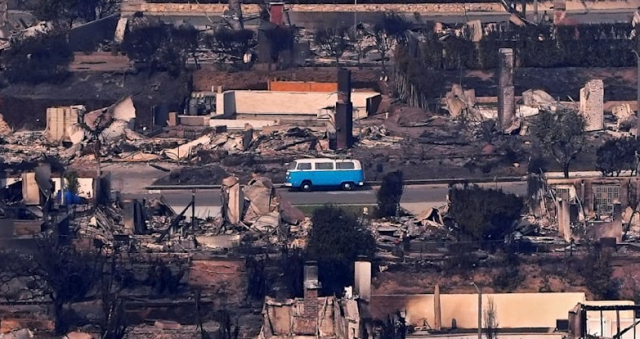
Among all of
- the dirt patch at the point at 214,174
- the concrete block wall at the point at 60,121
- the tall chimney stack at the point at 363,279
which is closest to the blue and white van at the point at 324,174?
the dirt patch at the point at 214,174

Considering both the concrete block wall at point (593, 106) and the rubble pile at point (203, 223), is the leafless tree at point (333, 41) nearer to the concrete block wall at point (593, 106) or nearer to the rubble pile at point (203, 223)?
the concrete block wall at point (593, 106)

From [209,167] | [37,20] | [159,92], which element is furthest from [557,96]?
[37,20]

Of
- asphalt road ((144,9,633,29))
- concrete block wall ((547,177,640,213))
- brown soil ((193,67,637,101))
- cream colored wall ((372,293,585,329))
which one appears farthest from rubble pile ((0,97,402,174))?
asphalt road ((144,9,633,29))

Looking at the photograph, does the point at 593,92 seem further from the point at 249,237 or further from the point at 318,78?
the point at 249,237

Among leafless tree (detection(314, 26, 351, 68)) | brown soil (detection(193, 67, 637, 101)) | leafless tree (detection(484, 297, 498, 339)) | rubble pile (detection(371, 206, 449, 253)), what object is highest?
leafless tree (detection(314, 26, 351, 68))

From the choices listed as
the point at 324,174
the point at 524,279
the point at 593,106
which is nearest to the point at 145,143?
the point at 324,174

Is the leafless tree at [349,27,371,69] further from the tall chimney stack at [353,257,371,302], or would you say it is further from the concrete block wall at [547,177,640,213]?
the tall chimney stack at [353,257,371,302]

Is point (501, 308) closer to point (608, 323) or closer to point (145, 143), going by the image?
point (608, 323)
